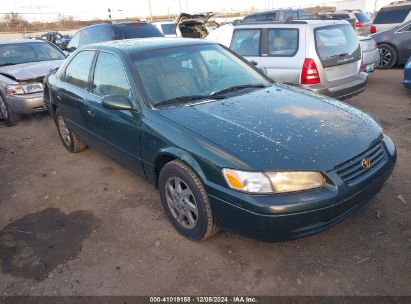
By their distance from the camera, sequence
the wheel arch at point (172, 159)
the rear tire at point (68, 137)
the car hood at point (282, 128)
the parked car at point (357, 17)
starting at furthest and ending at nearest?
the parked car at point (357, 17), the rear tire at point (68, 137), the wheel arch at point (172, 159), the car hood at point (282, 128)

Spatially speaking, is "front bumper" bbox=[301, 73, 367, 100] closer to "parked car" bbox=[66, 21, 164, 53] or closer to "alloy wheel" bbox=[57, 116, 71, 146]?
"alloy wheel" bbox=[57, 116, 71, 146]

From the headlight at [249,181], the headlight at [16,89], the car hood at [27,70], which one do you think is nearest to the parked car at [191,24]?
the car hood at [27,70]

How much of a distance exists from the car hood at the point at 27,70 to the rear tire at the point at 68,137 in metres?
1.82

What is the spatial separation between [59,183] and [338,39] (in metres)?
4.79

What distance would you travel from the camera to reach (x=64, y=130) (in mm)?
5316

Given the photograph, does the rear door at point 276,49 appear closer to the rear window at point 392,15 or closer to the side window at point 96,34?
the side window at point 96,34

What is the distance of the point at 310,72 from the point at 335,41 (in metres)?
0.90

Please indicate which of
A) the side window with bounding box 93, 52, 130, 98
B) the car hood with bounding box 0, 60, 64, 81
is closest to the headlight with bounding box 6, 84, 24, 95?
the car hood with bounding box 0, 60, 64, 81

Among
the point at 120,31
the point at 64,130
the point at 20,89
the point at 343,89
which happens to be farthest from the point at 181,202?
the point at 120,31

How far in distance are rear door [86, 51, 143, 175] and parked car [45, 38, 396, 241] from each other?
0.01 m

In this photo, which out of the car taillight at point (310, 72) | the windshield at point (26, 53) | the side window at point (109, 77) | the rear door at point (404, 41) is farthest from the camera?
the rear door at point (404, 41)

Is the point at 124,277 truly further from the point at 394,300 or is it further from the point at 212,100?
the point at 394,300

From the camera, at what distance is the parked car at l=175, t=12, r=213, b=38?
40.4 ft

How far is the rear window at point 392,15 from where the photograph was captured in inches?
409
